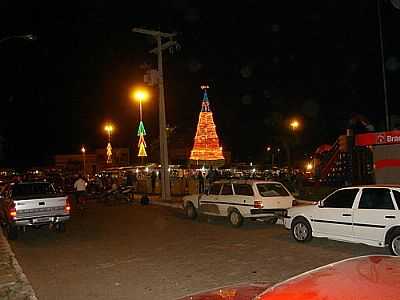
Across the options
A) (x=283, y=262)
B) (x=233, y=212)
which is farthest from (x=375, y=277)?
(x=233, y=212)

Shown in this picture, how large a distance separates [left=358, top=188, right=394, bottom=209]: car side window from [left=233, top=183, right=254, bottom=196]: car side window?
4.87 m

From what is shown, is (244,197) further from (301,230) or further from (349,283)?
(349,283)

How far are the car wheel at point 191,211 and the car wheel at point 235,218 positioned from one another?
2577 millimetres

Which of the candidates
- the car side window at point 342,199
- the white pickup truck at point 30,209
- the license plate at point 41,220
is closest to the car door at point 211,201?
the white pickup truck at point 30,209

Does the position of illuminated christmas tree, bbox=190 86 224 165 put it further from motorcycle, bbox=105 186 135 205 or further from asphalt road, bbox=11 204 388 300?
asphalt road, bbox=11 204 388 300

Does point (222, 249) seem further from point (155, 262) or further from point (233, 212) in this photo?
point (233, 212)

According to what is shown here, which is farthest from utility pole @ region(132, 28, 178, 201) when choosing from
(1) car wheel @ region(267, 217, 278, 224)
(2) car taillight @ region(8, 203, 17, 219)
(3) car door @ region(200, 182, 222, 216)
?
(2) car taillight @ region(8, 203, 17, 219)

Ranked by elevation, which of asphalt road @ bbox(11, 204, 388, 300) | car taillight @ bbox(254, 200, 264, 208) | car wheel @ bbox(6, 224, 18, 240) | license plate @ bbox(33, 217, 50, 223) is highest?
car taillight @ bbox(254, 200, 264, 208)

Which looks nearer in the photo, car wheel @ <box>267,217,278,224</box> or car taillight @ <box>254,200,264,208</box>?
car taillight @ <box>254,200,264,208</box>

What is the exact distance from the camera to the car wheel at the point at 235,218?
15836 millimetres

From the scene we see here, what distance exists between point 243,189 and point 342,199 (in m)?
4.76

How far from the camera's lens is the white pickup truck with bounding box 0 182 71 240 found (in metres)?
15.0

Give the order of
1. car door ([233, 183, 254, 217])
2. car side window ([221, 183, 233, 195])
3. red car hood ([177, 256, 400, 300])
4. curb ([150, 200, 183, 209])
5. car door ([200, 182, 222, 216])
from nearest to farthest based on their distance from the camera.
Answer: red car hood ([177, 256, 400, 300]), car door ([233, 183, 254, 217]), car side window ([221, 183, 233, 195]), car door ([200, 182, 222, 216]), curb ([150, 200, 183, 209])

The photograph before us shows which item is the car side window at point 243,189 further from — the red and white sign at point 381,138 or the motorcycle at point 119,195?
the motorcycle at point 119,195
